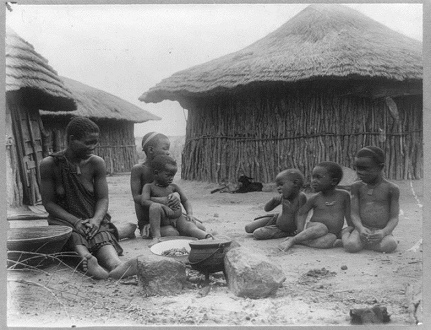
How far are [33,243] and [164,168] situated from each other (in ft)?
4.56

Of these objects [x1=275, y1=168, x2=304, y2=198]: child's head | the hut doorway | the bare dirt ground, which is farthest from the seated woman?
the hut doorway

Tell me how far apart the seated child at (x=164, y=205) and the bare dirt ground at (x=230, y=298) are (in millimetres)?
851

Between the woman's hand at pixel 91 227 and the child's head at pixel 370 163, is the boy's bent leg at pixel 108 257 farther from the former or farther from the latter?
the child's head at pixel 370 163

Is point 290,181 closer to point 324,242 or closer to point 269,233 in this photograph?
point 269,233

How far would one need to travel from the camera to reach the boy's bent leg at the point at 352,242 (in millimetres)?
3318

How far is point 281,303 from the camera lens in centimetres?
255

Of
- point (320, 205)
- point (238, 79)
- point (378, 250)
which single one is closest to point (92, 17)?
point (320, 205)

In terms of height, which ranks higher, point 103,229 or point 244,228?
point 103,229

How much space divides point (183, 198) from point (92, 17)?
5.67 feet

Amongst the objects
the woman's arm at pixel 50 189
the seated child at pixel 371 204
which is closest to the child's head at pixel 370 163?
the seated child at pixel 371 204

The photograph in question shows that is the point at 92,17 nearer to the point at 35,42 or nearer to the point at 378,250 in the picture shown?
the point at 35,42

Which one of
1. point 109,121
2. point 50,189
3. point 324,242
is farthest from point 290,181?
point 109,121

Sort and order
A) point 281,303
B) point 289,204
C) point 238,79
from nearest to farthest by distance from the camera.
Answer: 1. point 281,303
2. point 289,204
3. point 238,79

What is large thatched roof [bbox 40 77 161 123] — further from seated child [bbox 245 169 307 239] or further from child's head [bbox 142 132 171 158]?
seated child [bbox 245 169 307 239]
